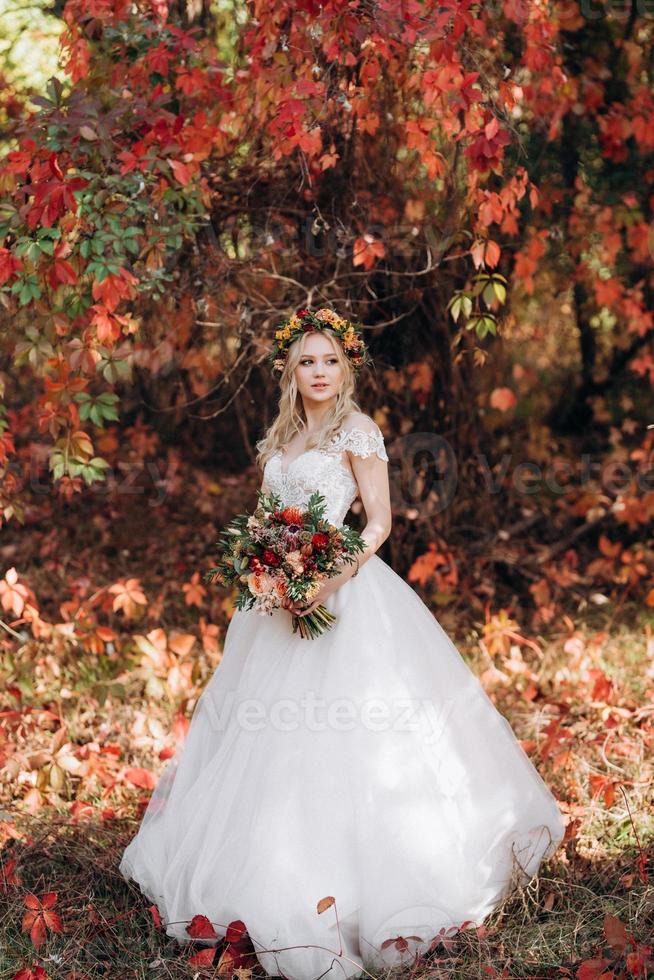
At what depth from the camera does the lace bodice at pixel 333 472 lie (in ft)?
10.9

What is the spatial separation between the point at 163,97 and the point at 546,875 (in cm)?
322

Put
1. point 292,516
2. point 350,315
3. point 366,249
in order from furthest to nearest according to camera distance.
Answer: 1. point 350,315
2. point 366,249
3. point 292,516

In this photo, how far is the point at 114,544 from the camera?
24.1 ft

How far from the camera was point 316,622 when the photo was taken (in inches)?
122

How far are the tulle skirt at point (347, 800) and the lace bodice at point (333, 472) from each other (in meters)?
0.27

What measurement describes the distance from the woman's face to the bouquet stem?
0.79 metres

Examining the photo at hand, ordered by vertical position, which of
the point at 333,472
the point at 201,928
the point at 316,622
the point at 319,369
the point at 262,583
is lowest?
the point at 201,928

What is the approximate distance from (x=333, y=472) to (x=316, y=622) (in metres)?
0.55

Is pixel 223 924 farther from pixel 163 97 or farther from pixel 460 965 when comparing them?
pixel 163 97

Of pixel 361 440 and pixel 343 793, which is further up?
pixel 361 440

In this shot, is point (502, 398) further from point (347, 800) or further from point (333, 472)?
point (347, 800)

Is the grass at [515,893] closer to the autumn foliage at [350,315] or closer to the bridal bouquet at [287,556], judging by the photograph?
the autumn foliage at [350,315]

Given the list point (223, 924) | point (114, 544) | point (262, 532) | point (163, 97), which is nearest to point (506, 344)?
point (114, 544)

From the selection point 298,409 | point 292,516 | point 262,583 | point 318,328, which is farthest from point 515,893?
point 318,328
